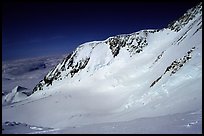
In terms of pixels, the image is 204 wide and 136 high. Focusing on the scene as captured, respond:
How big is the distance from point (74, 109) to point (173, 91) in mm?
21990

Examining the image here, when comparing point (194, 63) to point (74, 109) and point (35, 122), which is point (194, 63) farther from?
point (35, 122)

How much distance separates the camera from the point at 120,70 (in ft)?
184

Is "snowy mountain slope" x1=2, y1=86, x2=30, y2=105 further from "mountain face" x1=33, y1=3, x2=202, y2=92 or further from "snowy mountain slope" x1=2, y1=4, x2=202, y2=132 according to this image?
"snowy mountain slope" x1=2, y1=4, x2=202, y2=132

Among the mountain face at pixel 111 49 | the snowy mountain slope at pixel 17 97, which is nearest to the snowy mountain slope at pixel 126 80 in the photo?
the mountain face at pixel 111 49

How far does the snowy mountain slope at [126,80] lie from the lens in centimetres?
2333

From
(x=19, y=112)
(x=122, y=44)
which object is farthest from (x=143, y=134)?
(x=122, y=44)

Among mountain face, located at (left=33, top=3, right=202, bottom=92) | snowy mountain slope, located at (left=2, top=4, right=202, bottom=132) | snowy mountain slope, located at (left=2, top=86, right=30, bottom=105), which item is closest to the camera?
snowy mountain slope, located at (left=2, top=4, right=202, bottom=132)

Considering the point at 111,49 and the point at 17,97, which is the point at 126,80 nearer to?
the point at 111,49

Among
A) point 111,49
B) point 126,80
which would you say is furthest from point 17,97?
point 126,80

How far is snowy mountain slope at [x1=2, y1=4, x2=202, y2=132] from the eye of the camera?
23328 millimetres

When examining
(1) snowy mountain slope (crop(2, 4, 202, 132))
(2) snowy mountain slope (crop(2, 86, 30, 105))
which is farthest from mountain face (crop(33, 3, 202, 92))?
(2) snowy mountain slope (crop(2, 86, 30, 105))

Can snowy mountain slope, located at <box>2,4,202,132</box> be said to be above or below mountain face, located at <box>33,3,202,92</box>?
below

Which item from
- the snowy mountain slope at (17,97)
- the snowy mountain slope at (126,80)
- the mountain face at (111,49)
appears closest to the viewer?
the snowy mountain slope at (126,80)

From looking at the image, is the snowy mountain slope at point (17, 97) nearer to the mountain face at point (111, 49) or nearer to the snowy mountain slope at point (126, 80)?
the mountain face at point (111, 49)
